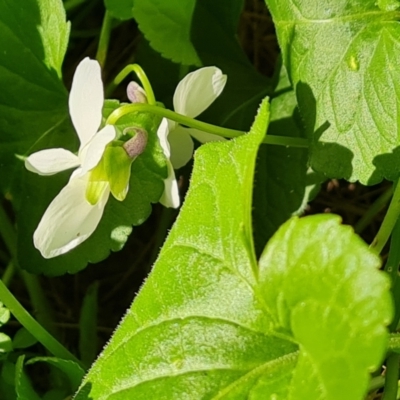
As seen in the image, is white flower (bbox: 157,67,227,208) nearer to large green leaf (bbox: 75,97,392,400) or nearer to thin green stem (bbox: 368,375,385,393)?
large green leaf (bbox: 75,97,392,400)

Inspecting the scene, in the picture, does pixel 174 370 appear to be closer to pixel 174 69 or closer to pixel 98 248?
pixel 98 248

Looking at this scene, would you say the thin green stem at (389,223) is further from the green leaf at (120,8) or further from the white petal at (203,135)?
the green leaf at (120,8)

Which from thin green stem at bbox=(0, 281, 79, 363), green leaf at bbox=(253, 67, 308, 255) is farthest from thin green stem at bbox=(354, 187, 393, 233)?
thin green stem at bbox=(0, 281, 79, 363)

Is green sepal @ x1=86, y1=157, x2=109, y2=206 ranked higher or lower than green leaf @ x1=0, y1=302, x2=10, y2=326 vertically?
higher

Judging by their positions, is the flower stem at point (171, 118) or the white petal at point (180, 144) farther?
the white petal at point (180, 144)

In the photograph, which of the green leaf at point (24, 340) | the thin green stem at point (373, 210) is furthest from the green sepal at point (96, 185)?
the thin green stem at point (373, 210)

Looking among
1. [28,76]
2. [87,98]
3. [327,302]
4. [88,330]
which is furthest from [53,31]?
[327,302]

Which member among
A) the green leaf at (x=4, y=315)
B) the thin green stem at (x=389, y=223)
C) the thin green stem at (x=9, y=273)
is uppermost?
the thin green stem at (x=389, y=223)
